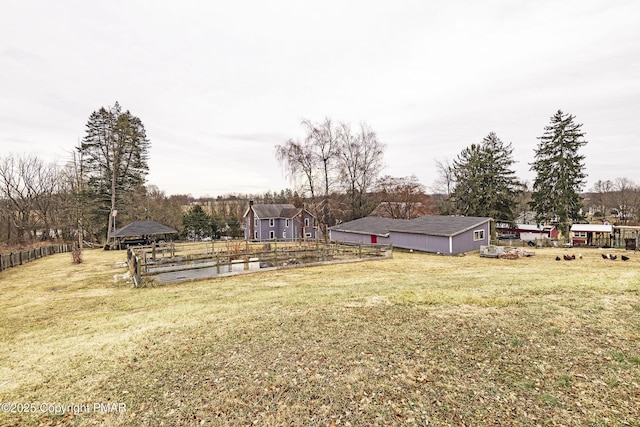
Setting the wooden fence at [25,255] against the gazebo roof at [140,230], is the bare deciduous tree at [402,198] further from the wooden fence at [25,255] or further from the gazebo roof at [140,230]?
the wooden fence at [25,255]

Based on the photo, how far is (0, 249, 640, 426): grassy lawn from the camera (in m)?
4.05

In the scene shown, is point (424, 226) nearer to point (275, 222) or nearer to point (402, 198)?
point (402, 198)

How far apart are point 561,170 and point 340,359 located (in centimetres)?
4143

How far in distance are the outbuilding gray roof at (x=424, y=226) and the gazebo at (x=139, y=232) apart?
20.3 meters

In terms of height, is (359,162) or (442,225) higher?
(359,162)

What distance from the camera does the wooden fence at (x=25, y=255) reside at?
61.4 feet

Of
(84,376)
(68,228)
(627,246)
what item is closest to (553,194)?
(627,246)

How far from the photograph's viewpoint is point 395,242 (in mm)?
30031

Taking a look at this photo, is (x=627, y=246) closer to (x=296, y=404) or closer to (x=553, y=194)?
(x=553, y=194)

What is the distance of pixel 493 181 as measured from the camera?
39125mm

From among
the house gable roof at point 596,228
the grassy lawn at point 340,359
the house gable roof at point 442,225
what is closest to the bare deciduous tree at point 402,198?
the house gable roof at point 442,225

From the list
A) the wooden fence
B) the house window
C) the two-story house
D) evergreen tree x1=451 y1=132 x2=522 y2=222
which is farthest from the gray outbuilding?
the wooden fence

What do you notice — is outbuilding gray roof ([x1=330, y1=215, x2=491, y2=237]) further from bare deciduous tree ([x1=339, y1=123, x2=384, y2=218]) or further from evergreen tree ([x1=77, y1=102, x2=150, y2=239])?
evergreen tree ([x1=77, y1=102, x2=150, y2=239])

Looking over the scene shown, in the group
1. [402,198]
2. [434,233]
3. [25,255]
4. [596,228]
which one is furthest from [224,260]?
[596,228]
